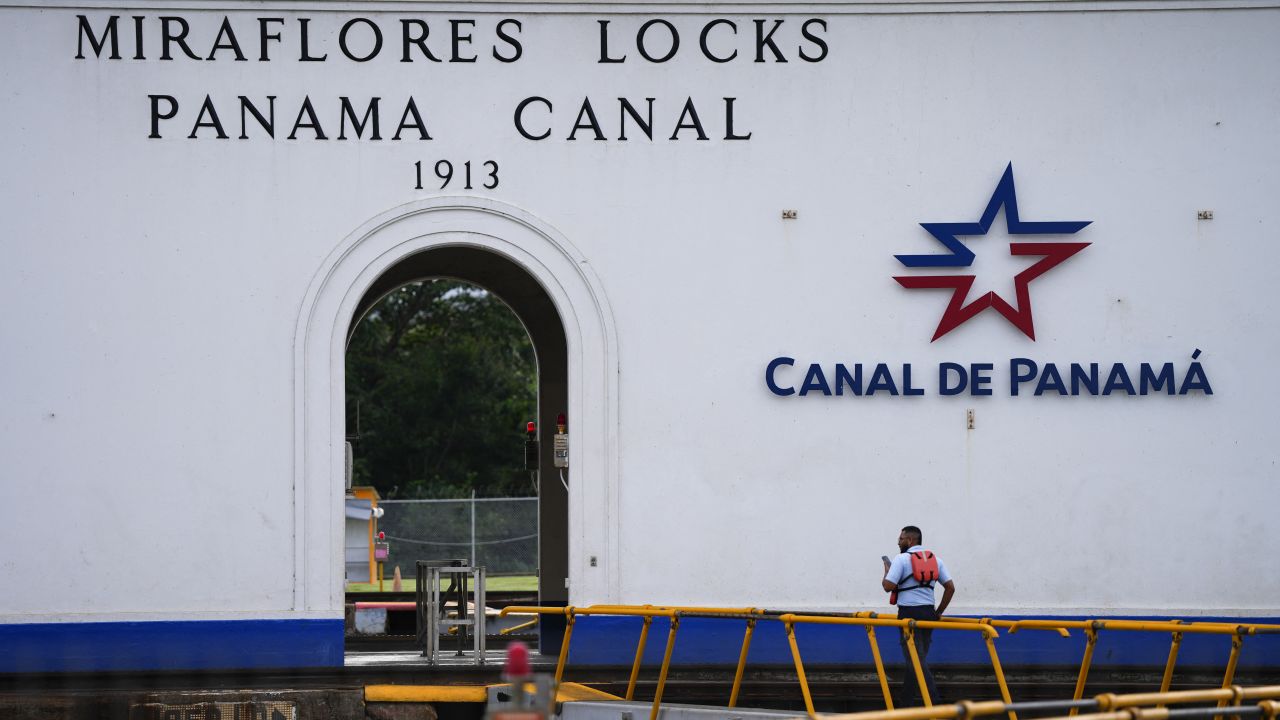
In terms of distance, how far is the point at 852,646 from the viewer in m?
14.4

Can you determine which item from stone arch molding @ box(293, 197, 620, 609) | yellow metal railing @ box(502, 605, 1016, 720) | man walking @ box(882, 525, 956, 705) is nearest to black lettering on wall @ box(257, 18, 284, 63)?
stone arch molding @ box(293, 197, 620, 609)

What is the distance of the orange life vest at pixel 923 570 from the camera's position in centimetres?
1278

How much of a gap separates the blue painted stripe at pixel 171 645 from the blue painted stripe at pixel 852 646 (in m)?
2.38

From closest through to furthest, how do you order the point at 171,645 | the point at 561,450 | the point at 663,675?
the point at 663,675 < the point at 171,645 < the point at 561,450

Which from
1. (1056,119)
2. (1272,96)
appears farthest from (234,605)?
(1272,96)

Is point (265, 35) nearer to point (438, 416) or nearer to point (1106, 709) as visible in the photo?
point (1106, 709)

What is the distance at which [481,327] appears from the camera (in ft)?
156

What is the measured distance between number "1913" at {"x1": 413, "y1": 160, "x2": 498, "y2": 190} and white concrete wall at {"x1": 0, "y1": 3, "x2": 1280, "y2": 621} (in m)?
0.09

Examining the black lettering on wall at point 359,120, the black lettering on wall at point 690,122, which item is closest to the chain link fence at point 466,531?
the black lettering on wall at point 359,120

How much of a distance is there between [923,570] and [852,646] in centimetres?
192

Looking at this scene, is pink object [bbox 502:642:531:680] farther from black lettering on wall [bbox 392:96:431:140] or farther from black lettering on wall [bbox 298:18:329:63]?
black lettering on wall [bbox 298:18:329:63]

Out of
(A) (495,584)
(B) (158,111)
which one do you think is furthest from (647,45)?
(A) (495,584)

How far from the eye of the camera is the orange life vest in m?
12.8

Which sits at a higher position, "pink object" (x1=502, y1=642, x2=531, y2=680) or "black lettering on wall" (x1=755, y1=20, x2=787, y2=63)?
"black lettering on wall" (x1=755, y1=20, x2=787, y2=63)
